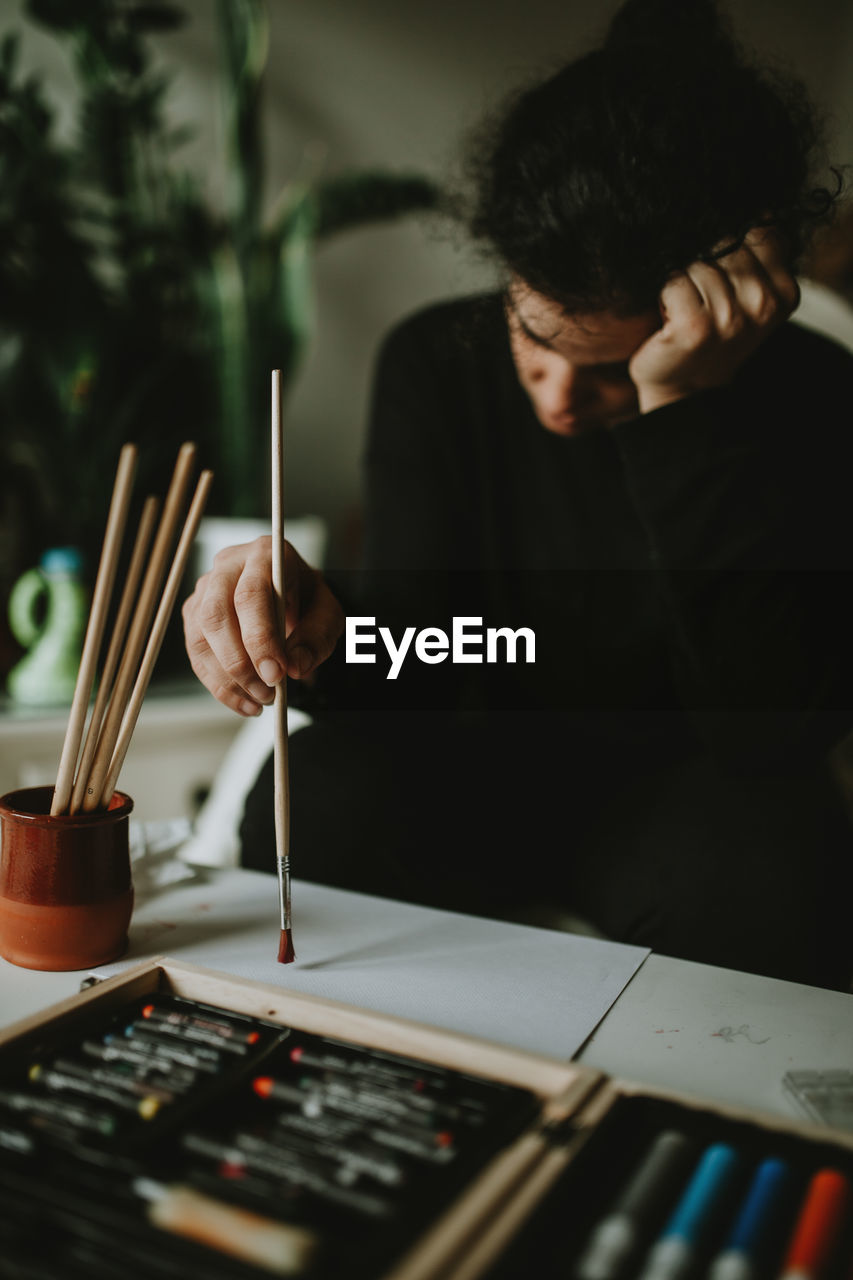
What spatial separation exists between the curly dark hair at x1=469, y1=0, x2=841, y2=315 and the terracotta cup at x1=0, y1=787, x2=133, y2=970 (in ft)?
1.71

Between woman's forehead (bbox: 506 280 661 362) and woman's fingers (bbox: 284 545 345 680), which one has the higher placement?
woman's forehead (bbox: 506 280 661 362)

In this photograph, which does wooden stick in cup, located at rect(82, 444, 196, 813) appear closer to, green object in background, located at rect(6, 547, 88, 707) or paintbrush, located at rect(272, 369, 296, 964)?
paintbrush, located at rect(272, 369, 296, 964)

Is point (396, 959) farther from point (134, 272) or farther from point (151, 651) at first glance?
point (134, 272)

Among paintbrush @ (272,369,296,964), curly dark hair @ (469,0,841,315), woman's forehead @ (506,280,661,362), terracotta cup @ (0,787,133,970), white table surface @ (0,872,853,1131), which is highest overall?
curly dark hair @ (469,0,841,315)

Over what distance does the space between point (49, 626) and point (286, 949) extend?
0.97 meters

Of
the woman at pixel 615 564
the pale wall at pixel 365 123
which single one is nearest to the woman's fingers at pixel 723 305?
the woman at pixel 615 564

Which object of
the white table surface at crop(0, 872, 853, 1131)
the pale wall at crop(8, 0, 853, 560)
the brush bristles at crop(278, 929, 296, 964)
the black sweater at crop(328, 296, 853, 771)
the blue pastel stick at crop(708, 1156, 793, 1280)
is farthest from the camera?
the pale wall at crop(8, 0, 853, 560)

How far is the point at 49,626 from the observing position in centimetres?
141

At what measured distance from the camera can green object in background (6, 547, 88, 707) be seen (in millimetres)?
1390

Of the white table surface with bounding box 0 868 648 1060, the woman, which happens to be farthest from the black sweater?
the white table surface with bounding box 0 868 648 1060

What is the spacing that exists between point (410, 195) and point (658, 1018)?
4.74 feet

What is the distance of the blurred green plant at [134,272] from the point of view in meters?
1.41

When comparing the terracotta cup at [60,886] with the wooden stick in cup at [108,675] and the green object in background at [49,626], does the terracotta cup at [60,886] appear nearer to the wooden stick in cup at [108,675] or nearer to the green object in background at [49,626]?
the wooden stick in cup at [108,675]

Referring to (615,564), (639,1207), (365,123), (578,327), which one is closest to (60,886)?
(639,1207)
